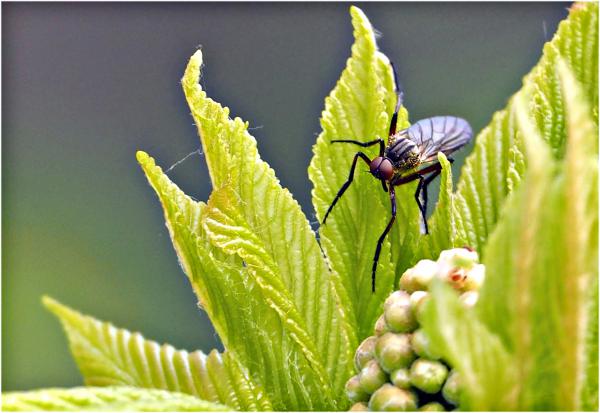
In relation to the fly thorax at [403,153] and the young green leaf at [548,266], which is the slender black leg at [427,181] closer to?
the fly thorax at [403,153]

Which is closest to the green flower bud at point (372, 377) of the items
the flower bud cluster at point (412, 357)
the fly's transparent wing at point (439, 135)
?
the flower bud cluster at point (412, 357)

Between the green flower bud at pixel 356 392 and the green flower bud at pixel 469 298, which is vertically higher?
the green flower bud at pixel 469 298

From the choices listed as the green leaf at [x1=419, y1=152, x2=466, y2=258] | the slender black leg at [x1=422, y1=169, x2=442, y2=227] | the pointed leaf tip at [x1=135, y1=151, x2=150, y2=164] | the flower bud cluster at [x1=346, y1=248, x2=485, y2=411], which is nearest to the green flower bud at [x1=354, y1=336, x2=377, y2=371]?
the flower bud cluster at [x1=346, y1=248, x2=485, y2=411]

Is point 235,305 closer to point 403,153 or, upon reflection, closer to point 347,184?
point 347,184

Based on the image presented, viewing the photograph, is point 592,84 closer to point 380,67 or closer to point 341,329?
point 380,67

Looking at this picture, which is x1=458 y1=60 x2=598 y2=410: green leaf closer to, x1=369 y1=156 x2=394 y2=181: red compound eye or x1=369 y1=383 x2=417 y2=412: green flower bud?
x1=369 y1=383 x2=417 y2=412: green flower bud

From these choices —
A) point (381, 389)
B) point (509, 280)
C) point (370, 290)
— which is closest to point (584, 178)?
point (509, 280)
